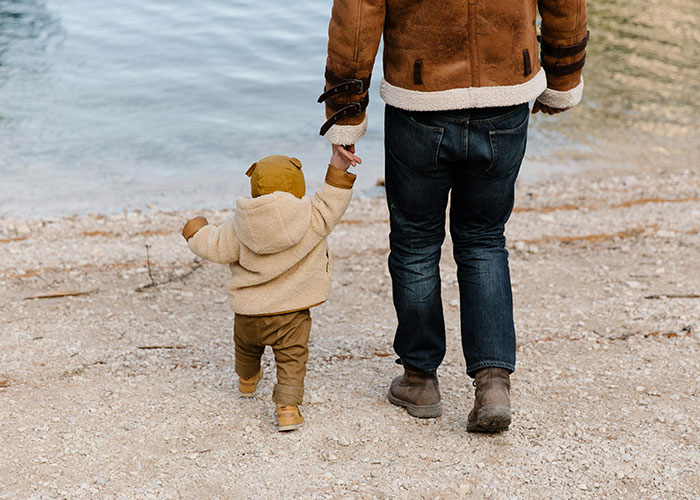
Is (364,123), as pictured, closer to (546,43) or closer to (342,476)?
(546,43)

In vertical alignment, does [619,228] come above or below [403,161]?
below

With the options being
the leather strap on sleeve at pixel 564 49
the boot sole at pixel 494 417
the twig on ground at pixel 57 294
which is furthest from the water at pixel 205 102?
the boot sole at pixel 494 417

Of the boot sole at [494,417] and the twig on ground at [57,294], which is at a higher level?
the boot sole at [494,417]

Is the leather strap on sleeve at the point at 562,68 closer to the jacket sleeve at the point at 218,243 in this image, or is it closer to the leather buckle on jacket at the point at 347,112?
the leather buckle on jacket at the point at 347,112

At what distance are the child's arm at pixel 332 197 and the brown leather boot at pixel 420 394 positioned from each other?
80 centimetres

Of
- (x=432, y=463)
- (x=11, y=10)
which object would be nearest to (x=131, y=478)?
(x=432, y=463)

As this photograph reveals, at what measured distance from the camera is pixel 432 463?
118 inches

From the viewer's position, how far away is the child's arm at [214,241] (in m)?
3.07

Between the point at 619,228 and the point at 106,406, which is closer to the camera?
the point at 106,406

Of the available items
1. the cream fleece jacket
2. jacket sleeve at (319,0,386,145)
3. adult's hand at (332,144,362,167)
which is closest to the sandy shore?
the cream fleece jacket

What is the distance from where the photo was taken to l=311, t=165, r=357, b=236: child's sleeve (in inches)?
119

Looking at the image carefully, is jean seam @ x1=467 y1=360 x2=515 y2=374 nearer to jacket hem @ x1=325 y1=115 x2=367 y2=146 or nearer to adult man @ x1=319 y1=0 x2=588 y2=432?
adult man @ x1=319 y1=0 x2=588 y2=432

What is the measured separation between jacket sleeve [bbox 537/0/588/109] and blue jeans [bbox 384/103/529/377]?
0.89ft

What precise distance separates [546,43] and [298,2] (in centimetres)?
1386
